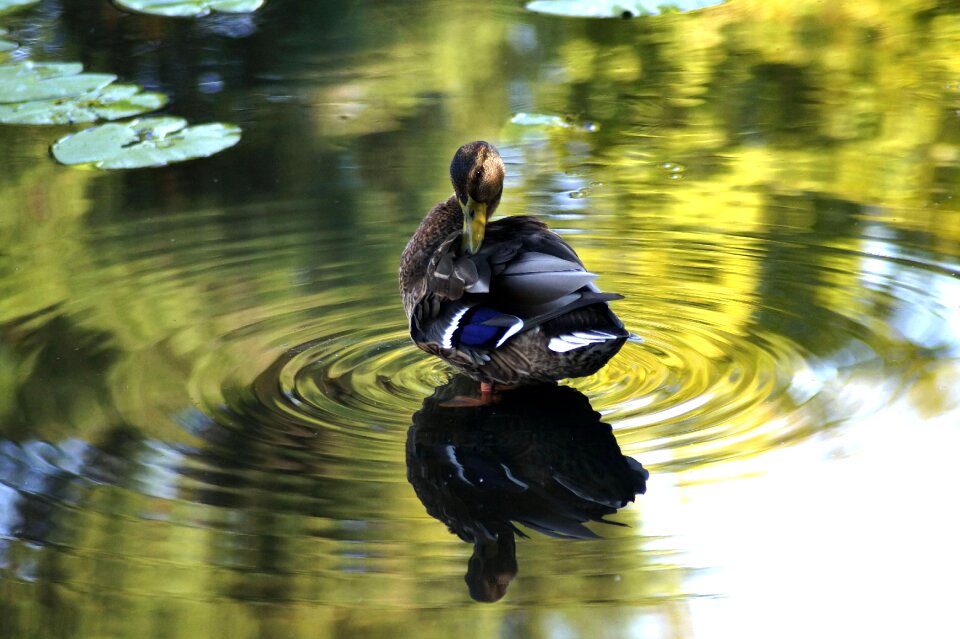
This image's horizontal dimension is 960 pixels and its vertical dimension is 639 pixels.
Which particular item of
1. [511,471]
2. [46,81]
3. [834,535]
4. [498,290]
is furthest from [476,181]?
[46,81]

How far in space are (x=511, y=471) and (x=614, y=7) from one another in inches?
237

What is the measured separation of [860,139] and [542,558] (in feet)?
13.4

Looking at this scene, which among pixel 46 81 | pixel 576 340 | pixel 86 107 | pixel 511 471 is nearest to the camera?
pixel 511 471

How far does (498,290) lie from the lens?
155 inches

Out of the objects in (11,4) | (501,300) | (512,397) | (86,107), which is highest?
(11,4)

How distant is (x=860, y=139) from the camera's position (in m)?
6.50

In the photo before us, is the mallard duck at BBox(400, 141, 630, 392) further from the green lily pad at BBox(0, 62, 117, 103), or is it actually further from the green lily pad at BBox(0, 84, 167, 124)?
the green lily pad at BBox(0, 62, 117, 103)

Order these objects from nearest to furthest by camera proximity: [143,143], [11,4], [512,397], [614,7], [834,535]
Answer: [834,535] < [512,397] < [143,143] < [614,7] < [11,4]

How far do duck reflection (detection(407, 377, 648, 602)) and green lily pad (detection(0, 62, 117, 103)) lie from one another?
14.7ft

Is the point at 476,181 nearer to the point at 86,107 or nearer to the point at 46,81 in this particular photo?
the point at 86,107

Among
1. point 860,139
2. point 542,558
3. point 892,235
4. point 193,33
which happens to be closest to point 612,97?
point 860,139

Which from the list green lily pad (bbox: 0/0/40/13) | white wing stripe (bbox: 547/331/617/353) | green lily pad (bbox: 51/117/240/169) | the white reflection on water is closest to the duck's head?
white wing stripe (bbox: 547/331/617/353)

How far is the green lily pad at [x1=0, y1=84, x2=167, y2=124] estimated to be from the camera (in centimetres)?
735

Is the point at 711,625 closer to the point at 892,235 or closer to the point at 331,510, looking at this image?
the point at 331,510
